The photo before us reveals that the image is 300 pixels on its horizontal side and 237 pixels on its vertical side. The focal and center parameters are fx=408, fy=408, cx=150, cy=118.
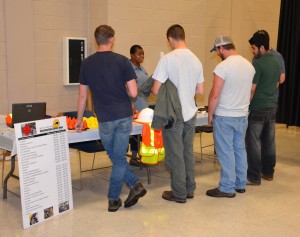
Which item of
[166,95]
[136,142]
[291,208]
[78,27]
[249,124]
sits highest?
[78,27]

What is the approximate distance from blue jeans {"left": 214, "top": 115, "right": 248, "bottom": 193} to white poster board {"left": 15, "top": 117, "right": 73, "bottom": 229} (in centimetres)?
144

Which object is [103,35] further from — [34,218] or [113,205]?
[34,218]

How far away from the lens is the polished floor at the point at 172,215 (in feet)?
10.4

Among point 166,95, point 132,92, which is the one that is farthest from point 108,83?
point 166,95

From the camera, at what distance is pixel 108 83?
130 inches

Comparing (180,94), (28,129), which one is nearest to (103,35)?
(180,94)

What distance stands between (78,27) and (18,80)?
4.03ft

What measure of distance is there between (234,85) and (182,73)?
0.55 m

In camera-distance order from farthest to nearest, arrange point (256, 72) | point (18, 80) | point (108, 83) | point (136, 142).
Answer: point (18, 80), point (136, 142), point (256, 72), point (108, 83)

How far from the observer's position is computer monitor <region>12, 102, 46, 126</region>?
3555mm

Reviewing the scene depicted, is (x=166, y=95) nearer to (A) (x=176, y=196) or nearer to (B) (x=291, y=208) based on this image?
(A) (x=176, y=196)

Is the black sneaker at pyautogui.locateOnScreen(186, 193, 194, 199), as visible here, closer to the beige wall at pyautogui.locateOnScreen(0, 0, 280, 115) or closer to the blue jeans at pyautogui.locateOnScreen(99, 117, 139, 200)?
the blue jeans at pyautogui.locateOnScreen(99, 117, 139, 200)

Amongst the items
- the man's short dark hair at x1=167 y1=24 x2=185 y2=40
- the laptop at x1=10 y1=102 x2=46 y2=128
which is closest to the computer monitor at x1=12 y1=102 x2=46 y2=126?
the laptop at x1=10 y1=102 x2=46 y2=128

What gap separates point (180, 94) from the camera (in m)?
3.57
